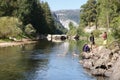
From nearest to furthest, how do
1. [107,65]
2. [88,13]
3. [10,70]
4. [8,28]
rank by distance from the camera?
[107,65]
[10,70]
[8,28]
[88,13]

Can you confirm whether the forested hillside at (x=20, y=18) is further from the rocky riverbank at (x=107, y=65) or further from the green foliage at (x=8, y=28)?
the rocky riverbank at (x=107, y=65)

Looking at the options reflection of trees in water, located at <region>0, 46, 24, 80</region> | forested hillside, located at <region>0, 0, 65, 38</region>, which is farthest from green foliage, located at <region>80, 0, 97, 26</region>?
reflection of trees in water, located at <region>0, 46, 24, 80</region>

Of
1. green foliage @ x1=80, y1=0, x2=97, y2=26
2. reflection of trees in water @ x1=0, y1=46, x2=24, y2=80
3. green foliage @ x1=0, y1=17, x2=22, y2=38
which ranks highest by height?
green foliage @ x1=80, y1=0, x2=97, y2=26

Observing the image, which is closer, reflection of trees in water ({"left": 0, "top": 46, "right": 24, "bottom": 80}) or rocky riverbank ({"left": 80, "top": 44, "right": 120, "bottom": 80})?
rocky riverbank ({"left": 80, "top": 44, "right": 120, "bottom": 80})

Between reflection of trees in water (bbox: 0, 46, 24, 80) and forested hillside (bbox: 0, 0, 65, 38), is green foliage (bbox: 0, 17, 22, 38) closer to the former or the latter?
forested hillside (bbox: 0, 0, 65, 38)

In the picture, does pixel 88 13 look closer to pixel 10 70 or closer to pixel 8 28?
pixel 8 28

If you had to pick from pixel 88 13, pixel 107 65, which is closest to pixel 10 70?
pixel 107 65

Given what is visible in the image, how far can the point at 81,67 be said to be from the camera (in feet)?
170

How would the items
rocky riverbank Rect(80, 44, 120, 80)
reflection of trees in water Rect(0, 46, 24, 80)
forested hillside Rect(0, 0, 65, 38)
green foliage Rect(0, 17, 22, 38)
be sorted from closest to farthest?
rocky riverbank Rect(80, 44, 120, 80) → reflection of trees in water Rect(0, 46, 24, 80) → green foliage Rect(0, 17, 22, 38) → forested hillside Rect(0, 0, 65, 38)

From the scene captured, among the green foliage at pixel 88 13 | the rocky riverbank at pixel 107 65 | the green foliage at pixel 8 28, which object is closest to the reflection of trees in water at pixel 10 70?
the rocky riverbank at pixel 107 65

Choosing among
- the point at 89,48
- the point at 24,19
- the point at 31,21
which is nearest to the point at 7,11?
the point at 24,19

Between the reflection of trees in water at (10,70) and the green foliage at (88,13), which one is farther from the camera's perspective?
the green foliage at (88,13)

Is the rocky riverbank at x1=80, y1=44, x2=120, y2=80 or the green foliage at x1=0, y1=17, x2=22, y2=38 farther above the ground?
the green foliage at x1=0, y1=17, x2=22, y2=38

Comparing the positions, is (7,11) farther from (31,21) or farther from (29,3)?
(31,21)
